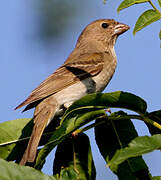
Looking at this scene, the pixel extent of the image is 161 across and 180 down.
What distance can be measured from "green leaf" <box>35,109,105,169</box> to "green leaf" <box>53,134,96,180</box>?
39cm

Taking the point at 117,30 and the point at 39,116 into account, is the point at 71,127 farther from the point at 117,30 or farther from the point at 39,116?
the point at 117,30

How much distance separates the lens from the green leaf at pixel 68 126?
2.39 m

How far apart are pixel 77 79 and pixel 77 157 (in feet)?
7.79

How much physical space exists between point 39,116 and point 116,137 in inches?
71.8

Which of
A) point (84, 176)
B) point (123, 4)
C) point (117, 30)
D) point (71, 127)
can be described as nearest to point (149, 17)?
point (123, 4)

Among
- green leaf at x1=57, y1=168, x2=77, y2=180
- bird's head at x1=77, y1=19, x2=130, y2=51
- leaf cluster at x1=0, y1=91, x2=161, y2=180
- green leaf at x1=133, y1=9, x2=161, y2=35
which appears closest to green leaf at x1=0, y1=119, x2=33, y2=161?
leaf cluster at x1=0, y1=91, x2=161, y2=180

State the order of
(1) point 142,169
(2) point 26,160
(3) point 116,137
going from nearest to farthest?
(1) point 142,169 < (3) point 116,137 < (2) point 26,160

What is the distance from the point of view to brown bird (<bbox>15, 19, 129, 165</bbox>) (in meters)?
4.65

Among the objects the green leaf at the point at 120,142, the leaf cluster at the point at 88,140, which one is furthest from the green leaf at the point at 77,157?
the green leaf at the point at 120,142

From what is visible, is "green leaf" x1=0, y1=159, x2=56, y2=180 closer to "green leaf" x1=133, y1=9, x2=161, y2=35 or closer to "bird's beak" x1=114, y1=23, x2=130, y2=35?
"green leaf" x1=133, y1=9, x2=161, y2=35

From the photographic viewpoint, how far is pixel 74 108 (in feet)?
8.30

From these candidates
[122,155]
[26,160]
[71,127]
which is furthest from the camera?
[26,160]

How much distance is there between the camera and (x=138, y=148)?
1.90 meters

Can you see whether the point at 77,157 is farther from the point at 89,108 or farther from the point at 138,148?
the point at 138,148
